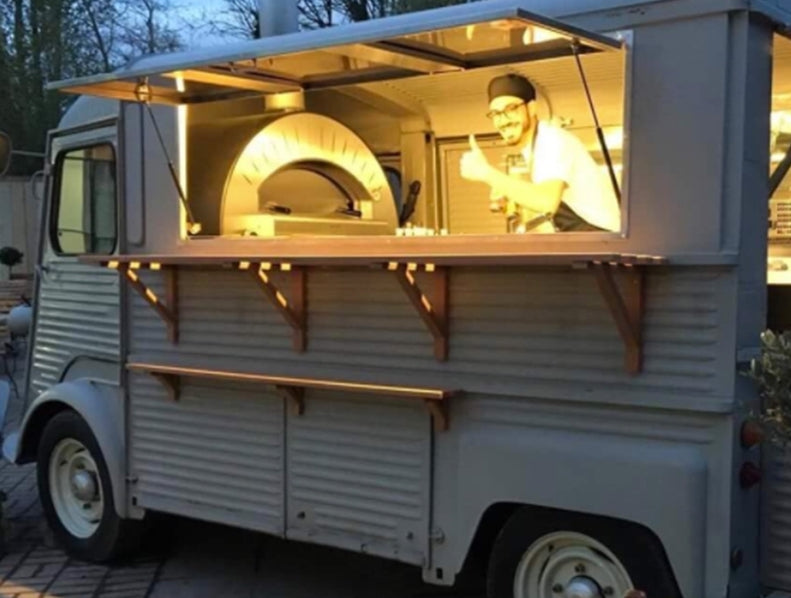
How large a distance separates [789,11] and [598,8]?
2.12ft

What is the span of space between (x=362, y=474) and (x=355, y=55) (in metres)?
1.66

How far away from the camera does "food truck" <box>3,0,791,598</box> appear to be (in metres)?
3.37

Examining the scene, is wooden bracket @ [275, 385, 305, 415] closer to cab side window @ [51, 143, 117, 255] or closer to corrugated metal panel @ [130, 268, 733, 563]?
corrugated metal panel @ [130, 268, 733, 563]

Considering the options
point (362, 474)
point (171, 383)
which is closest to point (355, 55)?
point (362, 474)

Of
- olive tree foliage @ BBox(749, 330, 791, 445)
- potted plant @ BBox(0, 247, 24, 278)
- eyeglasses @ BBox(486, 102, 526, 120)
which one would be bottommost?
potted plant @ BBox(0, 247, 24, 278)

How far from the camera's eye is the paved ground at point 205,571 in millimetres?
5027

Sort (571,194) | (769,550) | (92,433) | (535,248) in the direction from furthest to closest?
(92,433) → (571,194) → (535,248) → (769,550)

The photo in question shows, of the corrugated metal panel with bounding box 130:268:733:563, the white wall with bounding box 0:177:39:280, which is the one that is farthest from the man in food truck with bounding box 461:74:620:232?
the white wall with bounding box 0:177:39:280

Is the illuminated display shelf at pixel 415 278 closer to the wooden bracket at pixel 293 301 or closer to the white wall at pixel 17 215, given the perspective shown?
the wooden bracket at pixel 293 301

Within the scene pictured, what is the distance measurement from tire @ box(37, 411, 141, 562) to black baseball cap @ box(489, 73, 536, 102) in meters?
2.62

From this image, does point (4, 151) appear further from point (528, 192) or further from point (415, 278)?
point (528, 192)

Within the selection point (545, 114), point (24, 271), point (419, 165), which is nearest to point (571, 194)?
point (545, 114)

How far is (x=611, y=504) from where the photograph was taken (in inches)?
137

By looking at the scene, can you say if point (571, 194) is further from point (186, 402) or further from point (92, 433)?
point (92, 433)
